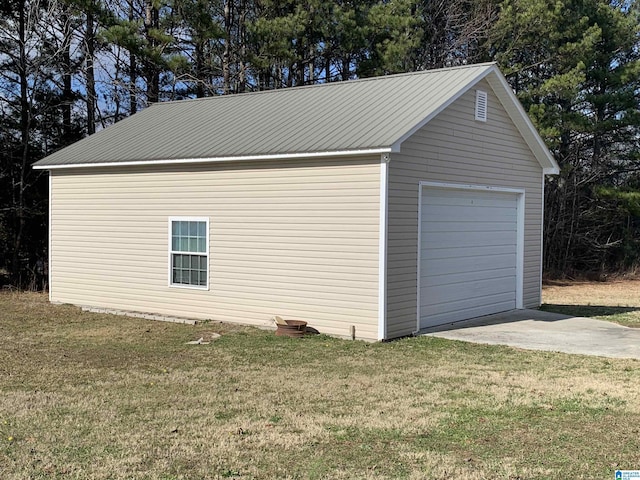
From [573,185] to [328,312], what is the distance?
18.0 metres

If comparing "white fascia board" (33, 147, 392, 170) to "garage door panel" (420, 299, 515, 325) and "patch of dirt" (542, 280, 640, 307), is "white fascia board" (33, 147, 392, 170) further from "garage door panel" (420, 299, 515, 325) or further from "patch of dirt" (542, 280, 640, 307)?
"patch of dirt" (542, 280, 640, 307)

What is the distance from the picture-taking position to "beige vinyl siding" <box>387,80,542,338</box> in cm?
1080

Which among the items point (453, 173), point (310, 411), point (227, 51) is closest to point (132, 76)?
point (227, 51)

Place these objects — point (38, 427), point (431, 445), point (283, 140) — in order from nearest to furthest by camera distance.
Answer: point (431, 445) < point (38, 427) < point (283, 140)

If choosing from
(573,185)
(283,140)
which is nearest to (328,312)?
(283,140)

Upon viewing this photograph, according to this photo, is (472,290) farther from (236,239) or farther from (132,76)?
(132,76)

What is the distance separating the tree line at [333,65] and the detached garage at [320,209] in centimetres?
573

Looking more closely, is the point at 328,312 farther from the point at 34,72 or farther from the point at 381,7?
the point at 381,7

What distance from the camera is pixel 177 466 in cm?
511

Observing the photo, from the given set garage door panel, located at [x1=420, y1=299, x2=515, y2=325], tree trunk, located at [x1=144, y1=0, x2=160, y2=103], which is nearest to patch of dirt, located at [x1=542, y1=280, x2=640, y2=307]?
garage door panel, located at [x1=420, y1=299, x2=515, y2=325]

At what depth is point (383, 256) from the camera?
1052 centimetres

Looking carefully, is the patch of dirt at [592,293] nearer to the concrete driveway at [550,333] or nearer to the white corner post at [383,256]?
the concrete driveway at [550,333]

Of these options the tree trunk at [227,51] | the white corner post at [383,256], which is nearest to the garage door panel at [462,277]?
the white corner post at [383,256]

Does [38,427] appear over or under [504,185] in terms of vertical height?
under
